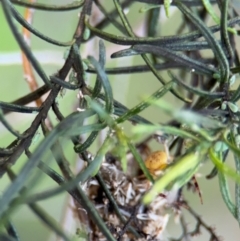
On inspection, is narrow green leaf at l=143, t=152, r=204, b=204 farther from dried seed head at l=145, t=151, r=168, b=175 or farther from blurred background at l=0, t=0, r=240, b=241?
blurred background at l=0, t=0, r=240, b=241

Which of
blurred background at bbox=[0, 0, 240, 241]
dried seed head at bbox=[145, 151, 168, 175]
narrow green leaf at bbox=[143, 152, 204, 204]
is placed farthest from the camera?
blurred background at bbox=[0, 0, 240, 241]

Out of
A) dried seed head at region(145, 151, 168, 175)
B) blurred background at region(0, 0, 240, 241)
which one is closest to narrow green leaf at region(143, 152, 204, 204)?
dried seed head at region(145, 151, 168, 175)

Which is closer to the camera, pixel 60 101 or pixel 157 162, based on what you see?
pixel 157 162

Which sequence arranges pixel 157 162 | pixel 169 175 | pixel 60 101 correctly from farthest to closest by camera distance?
pixel 60 101 → pixel 157 162 → pixel 169 175

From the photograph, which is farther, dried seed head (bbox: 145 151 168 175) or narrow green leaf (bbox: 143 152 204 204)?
dried seed head (bbox: 145 151 168 175)

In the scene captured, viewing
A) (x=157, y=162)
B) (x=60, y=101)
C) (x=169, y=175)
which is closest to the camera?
(x=169, y=175)

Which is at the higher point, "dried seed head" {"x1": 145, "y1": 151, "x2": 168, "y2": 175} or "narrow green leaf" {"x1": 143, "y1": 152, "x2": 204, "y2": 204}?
"narrow green leaf" {"x1": 143, "y1": 152, "x2": 204, "y2": 204}

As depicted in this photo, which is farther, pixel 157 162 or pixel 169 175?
pixel 157 162

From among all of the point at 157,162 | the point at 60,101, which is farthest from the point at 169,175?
the point at 60,101

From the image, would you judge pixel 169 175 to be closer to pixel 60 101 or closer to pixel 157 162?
pixel 157 162

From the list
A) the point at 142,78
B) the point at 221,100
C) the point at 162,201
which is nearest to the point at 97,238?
the point at 162,201

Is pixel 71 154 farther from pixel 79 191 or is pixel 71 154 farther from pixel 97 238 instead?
pixel 79 191
